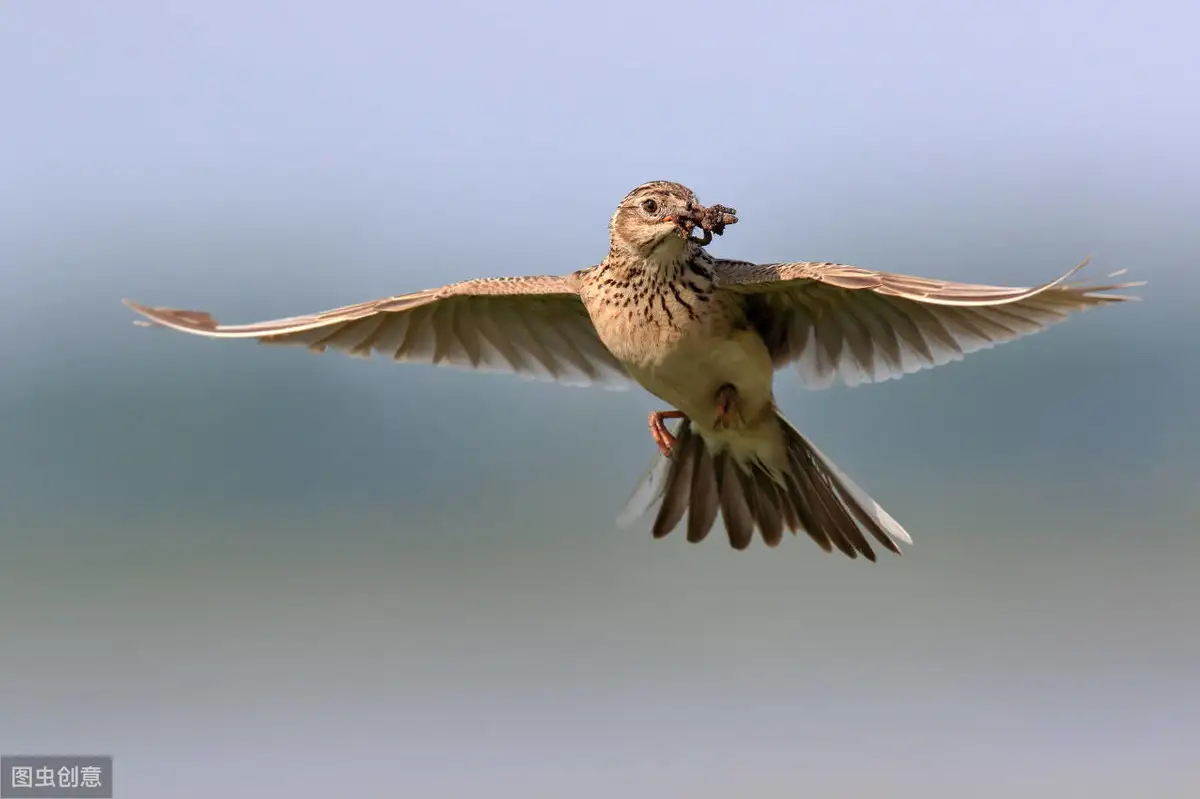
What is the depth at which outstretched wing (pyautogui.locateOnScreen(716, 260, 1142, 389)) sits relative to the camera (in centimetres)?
573

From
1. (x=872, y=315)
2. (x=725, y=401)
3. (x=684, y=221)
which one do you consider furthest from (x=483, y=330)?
(x=872, y=315)

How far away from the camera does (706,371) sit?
659cm

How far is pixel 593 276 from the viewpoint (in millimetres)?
6785

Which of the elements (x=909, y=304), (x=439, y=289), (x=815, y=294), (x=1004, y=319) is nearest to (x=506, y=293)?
(x=439, y=289)

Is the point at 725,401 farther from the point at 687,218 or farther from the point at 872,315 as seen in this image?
the point at 687,218

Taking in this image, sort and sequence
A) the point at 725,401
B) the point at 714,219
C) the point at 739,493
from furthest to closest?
the point at 739,493 < the point at 725,401 < the point at 714,219

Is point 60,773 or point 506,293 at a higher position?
point 506,293

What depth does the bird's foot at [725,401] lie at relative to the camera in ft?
22.4

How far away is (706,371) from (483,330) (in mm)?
1638

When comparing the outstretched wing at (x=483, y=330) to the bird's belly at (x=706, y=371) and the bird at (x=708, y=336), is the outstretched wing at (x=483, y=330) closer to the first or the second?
the bird at (x=708, y=336)

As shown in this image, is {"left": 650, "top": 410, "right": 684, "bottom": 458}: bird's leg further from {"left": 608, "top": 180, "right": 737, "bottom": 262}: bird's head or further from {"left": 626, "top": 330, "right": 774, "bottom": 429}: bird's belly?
{"left": 608, "top": 180, "right": 737, "bottom": 262}: bird's head

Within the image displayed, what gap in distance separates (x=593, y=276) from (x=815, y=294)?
41.3 inches

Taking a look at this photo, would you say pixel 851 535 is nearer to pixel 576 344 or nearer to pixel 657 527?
pixel 657 527

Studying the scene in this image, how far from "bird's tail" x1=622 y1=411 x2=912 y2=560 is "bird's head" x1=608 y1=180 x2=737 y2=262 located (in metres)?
1.36
